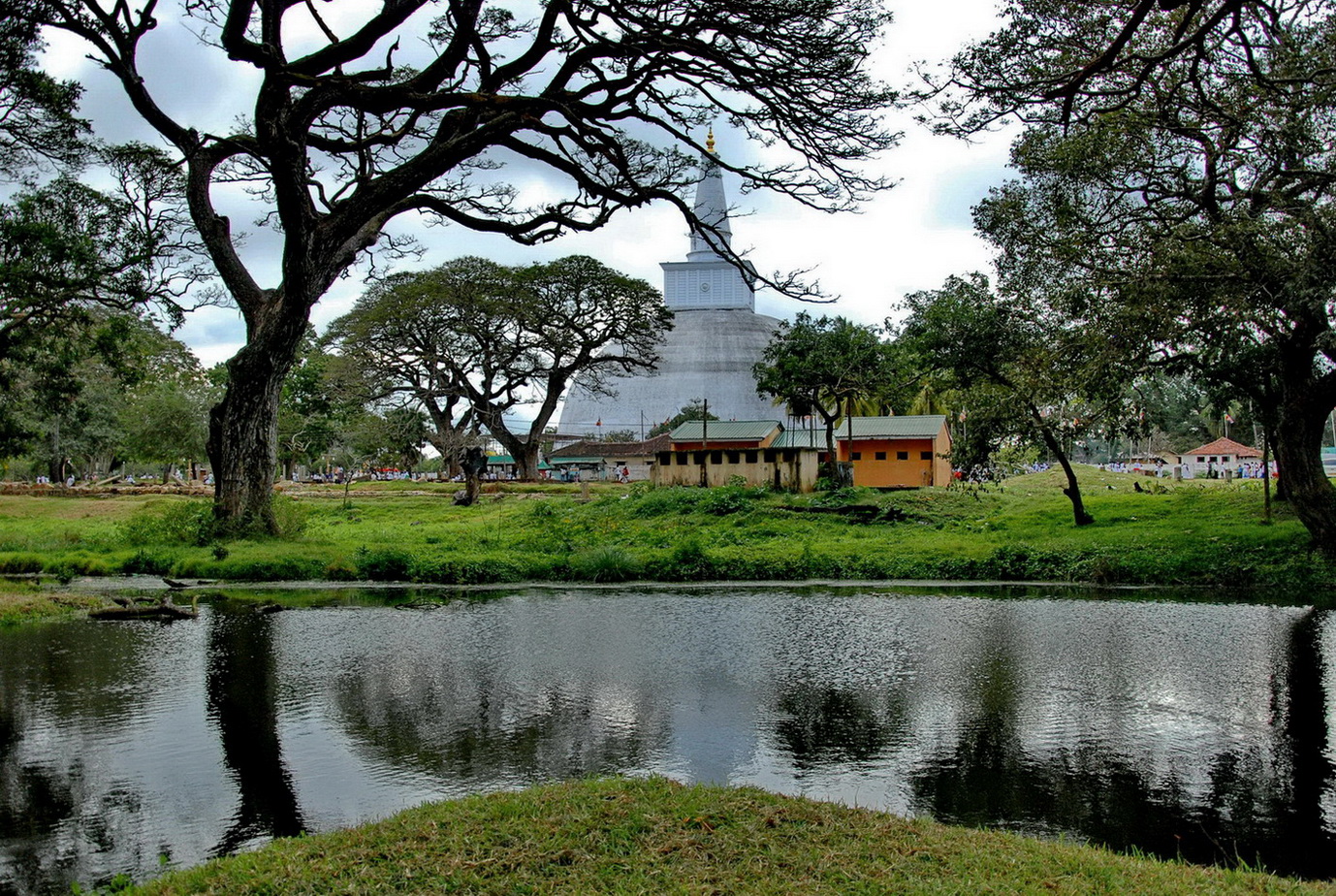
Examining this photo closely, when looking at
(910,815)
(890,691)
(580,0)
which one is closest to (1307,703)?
(890,691)

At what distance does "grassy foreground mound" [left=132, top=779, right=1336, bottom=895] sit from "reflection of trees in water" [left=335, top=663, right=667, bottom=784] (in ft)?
4.71

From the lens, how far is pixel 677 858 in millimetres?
3734

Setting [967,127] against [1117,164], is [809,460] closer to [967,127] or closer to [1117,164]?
[1117,164]

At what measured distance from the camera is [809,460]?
32469 mm

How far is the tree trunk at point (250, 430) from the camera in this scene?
16.1 m

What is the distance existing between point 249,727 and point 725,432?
35418mm

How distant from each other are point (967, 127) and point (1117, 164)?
7405 millimetres

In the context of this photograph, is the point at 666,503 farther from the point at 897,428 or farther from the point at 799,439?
the point at 799,439

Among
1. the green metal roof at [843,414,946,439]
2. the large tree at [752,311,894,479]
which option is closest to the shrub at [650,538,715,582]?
the large tree at [752,311,894,479]

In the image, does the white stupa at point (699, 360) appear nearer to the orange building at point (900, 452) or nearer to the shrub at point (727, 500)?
the orange building at point (900, 452)

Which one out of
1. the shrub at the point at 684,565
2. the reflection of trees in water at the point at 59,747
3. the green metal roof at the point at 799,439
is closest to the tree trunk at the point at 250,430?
the reflection of trees in water at the point at 59,747

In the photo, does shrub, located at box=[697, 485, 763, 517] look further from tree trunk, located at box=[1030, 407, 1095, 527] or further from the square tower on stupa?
the square tower on stupa

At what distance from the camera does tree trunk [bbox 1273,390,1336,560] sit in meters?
14.5

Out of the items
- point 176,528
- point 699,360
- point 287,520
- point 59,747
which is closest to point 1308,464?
point 59,747
